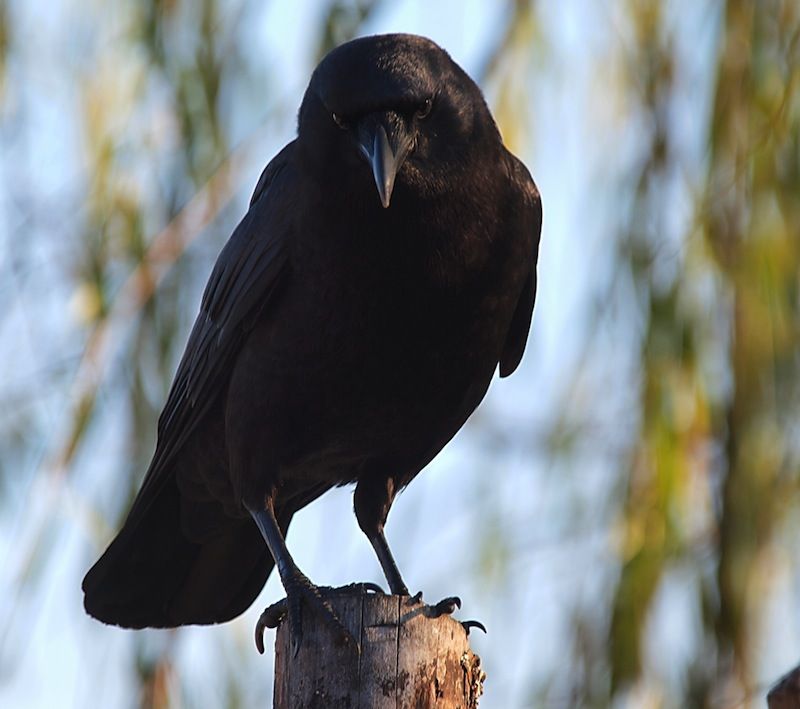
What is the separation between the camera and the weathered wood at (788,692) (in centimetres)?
184

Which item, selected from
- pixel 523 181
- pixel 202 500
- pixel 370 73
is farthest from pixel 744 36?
pixel 202 500

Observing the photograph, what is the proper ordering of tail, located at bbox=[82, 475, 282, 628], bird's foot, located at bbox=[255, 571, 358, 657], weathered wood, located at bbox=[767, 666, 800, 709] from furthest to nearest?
tail, located at bbox=[82, 475, 282, 628]
bird's foot, located at bbox=[255, 571, 358, 657]
weathered wood, located at bbox=[767, 666, 800, 709]

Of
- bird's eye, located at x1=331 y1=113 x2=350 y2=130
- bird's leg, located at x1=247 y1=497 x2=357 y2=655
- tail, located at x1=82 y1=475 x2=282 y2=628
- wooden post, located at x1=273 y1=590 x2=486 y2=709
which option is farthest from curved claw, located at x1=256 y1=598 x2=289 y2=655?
bird's eye, located at x1=331 y1=113 x2=350 y2=130

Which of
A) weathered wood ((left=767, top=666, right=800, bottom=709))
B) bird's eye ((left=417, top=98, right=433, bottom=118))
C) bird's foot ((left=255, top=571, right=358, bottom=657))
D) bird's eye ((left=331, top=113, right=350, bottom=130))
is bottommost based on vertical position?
weathered wood ((left=767, top=666, right=800, bottom=709))

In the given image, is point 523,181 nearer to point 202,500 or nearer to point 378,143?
point 378,143

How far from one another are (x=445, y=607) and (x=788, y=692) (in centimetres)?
110

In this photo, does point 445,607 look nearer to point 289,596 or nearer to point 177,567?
point 289,596

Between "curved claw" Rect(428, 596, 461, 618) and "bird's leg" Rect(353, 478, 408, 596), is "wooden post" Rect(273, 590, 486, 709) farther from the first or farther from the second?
"bird's leg" Rect(353, 478, 408, 596)

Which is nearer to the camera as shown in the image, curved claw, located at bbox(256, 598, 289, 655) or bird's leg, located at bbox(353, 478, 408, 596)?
curved claw, located at bbox(256, 598, 289, 655)

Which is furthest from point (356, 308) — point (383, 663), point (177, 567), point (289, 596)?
point (177, 567)

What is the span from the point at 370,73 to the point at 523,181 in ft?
1.64

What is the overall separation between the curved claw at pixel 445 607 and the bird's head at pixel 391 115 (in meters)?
0.77

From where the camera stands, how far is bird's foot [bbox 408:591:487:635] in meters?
2.75

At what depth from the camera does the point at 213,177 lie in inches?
142
